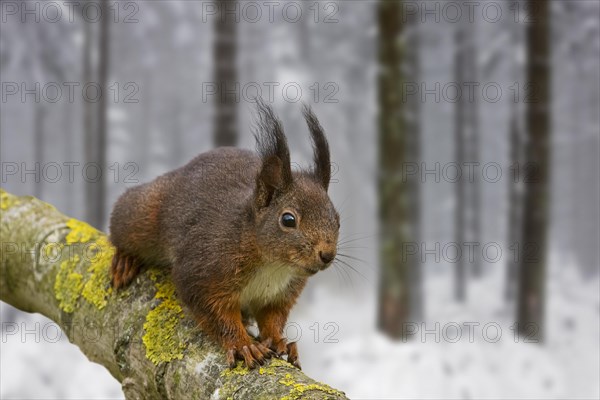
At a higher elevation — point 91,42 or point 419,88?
point 91,42

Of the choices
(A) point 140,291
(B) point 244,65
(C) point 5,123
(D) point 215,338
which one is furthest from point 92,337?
(C) point 5,123

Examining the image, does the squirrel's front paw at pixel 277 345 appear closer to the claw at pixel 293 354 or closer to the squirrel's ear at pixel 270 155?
the claw at pixel 293 354

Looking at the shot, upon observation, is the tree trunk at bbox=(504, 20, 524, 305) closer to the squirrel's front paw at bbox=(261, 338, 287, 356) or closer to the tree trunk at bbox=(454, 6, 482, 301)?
the tree trunk at bbox=(454, 6, 482, 301)

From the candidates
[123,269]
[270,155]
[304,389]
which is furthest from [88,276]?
[304,389]

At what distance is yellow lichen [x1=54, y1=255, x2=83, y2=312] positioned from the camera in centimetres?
275

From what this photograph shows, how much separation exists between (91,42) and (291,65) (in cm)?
332

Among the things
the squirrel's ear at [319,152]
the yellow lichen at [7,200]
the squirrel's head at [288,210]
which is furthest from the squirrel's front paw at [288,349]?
the yellow lichen at [7,200]

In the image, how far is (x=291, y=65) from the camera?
10516mm

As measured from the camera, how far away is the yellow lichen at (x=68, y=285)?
2750 mm

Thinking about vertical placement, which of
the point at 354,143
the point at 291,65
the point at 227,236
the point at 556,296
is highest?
the point at 291,65

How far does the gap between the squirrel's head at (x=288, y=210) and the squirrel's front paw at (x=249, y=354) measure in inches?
12.1

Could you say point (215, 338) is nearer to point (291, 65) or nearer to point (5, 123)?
point (291, 65)

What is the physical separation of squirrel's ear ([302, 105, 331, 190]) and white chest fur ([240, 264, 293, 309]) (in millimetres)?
391

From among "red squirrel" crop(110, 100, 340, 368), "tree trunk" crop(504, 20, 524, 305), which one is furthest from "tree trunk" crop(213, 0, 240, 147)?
"tree trunk" crop(504, 20, 524, 305)
